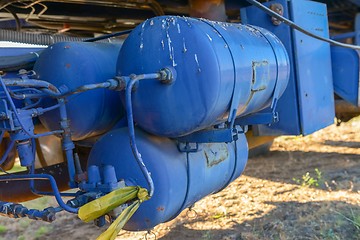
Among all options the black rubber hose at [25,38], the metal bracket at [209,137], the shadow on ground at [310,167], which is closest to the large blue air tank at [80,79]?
the metal bracket at [209,137]

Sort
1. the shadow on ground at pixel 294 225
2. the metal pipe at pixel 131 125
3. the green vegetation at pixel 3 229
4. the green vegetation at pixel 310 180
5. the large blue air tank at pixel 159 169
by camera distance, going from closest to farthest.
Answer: the metal pipe at pixel 131 125 < the large blue air tank at pixel 159 169 < the shadow on ground at pixel 294 225 < the green vegetation at pixel 3 229 < the green vegetation at pixel 310 180

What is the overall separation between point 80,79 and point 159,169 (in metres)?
0.40

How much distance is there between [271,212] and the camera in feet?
10.8

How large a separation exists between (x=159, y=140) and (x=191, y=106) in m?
0.22

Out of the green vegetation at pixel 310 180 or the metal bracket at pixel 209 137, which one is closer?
the metal bracket at pixel 209 137

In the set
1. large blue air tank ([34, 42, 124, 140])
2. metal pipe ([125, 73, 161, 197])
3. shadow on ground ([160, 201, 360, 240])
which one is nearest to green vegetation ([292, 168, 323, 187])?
shadow on ground ([160, 201, 360, 240])

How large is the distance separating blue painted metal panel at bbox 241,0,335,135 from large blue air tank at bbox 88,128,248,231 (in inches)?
28.2

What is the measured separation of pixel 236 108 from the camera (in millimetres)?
1725

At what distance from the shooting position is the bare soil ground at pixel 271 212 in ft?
9.66

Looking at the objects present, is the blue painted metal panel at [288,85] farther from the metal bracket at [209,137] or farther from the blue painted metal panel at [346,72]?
the metal bracket at [209,137]

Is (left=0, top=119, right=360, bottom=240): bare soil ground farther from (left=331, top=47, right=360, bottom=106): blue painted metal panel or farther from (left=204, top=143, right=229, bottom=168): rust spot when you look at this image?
(left=204, top=143, right=229, bottom=168): rust spot

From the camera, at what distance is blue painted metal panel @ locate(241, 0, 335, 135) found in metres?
2.42

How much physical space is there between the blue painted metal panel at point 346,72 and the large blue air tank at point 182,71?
1235 mm

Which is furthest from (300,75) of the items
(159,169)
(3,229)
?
(3,229)
